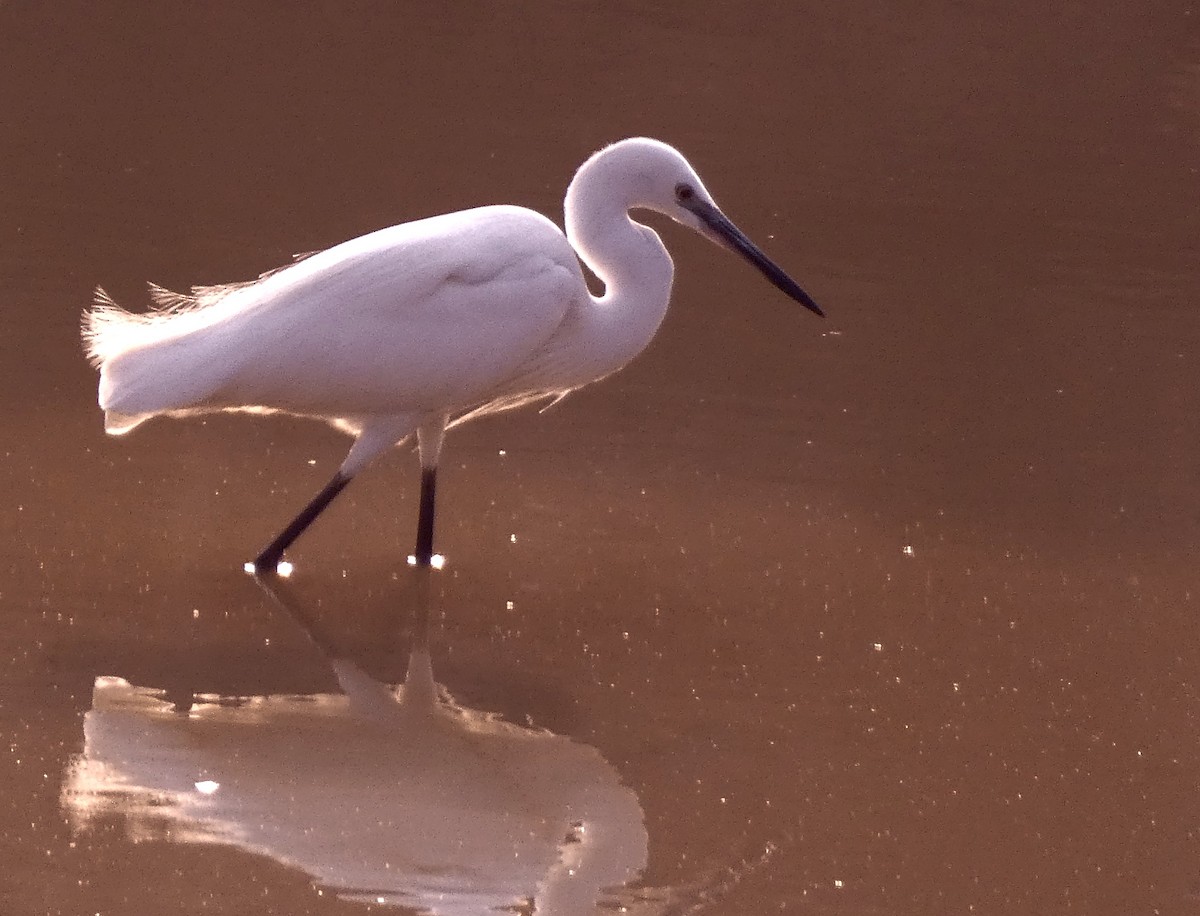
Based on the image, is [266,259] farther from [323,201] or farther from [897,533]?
[897,533]

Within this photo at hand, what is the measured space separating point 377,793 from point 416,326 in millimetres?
1515

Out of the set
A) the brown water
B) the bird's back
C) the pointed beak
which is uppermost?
the pointed beak

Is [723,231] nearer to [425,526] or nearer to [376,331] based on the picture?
[376,331]

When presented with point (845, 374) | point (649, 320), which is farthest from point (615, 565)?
point (845, 374)

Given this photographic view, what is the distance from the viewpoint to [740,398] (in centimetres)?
678

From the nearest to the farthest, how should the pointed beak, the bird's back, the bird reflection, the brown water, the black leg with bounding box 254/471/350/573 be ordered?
1. the bird reflection
2. the brown water
3. the bird's back
4. the black leg with bounding box 254/471/350/573
5. the pointed beak

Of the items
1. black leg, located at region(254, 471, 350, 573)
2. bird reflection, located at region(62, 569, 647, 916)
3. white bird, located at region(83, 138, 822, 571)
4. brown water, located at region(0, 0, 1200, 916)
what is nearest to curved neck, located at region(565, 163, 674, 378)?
white bird, located at region(83, 138, 822, 571)

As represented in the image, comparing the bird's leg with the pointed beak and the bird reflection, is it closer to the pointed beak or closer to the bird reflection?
the bird reflection

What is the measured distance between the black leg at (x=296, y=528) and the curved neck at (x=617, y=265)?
0.80 meters

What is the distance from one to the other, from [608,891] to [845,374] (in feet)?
12.1

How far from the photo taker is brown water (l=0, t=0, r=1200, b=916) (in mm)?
3920

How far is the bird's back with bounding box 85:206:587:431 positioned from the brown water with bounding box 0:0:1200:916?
1.66 feet

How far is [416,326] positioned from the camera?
513cm

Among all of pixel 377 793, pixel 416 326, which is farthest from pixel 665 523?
pixel 377 793
